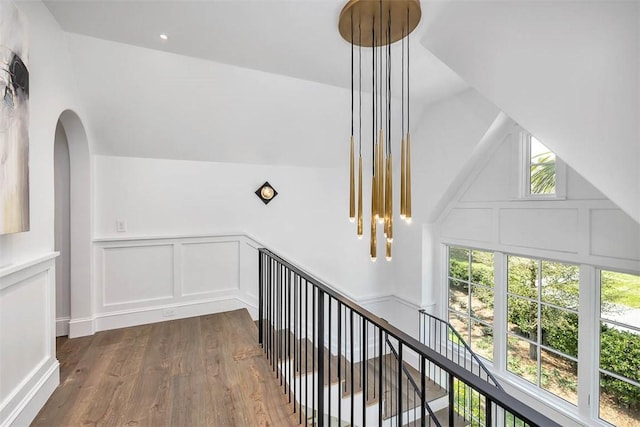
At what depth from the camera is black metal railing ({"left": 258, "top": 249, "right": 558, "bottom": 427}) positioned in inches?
33.8

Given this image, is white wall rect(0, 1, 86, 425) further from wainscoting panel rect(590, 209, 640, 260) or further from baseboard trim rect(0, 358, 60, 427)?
wainscoting panel rect(590, 209, 640, 260)

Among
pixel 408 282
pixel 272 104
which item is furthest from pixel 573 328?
pixel 272 104

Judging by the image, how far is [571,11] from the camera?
1644mm

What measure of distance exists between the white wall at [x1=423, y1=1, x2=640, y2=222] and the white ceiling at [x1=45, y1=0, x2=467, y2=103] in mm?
489

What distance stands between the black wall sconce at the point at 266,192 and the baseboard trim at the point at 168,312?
132 cm

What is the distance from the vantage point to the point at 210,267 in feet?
11.7

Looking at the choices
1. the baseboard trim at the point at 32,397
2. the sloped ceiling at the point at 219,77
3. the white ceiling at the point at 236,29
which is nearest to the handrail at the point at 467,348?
the sloped ceiling at the point at 219,77

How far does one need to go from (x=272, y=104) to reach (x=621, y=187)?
2.98m

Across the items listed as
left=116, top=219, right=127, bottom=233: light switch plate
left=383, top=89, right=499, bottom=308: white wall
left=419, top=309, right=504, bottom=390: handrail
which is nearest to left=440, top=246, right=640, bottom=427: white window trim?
left=419, top=309, right=504, bottom=390: handrail

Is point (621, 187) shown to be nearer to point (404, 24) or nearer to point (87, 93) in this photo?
point (404, 24)

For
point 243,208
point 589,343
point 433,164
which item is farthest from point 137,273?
point 589,343

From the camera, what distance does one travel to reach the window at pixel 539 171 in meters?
2.99

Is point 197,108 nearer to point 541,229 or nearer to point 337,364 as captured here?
point 337,364

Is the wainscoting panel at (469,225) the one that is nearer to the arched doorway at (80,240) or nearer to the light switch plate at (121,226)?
the light switch plate at (121,226)
